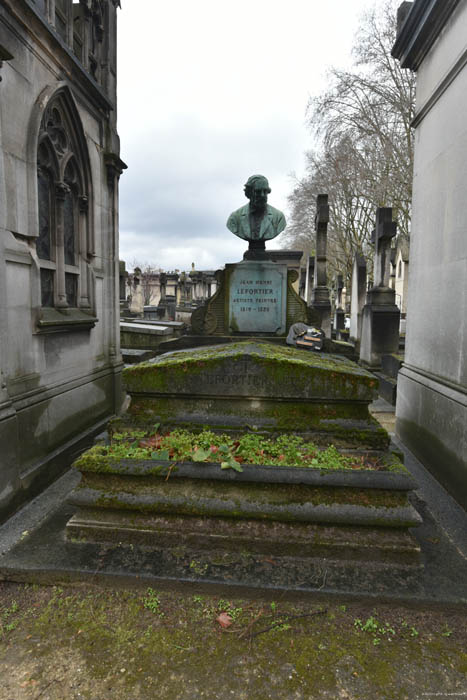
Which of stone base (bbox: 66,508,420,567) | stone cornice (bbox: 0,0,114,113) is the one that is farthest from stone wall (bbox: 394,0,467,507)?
stone cornice (bbox: 0,0,114,113)

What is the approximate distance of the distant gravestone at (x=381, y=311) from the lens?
9891 millimetres

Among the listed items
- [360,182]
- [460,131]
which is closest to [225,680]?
[460,131]

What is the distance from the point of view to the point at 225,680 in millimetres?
2076

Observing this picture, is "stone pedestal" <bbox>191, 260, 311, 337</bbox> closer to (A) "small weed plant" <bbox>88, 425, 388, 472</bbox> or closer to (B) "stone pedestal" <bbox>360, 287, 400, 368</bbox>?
(A) "small weed plant" <bbox>88, 425, 388, 472</bbox>

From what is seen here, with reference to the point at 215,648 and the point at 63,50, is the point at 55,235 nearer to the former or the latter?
the point at 63,50

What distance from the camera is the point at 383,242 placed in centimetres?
1045

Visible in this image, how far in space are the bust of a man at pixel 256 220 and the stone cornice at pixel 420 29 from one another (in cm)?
249

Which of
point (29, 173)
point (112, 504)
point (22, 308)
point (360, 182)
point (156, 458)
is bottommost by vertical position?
point (112, 504)

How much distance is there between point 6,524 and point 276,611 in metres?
2.49

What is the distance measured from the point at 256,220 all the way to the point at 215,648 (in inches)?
236

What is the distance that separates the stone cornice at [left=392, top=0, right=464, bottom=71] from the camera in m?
4.29

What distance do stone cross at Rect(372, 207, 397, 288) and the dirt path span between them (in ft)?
29.9

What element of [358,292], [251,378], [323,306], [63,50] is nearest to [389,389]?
[358,292]

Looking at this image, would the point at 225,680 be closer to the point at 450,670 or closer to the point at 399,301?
the point at 450,670
